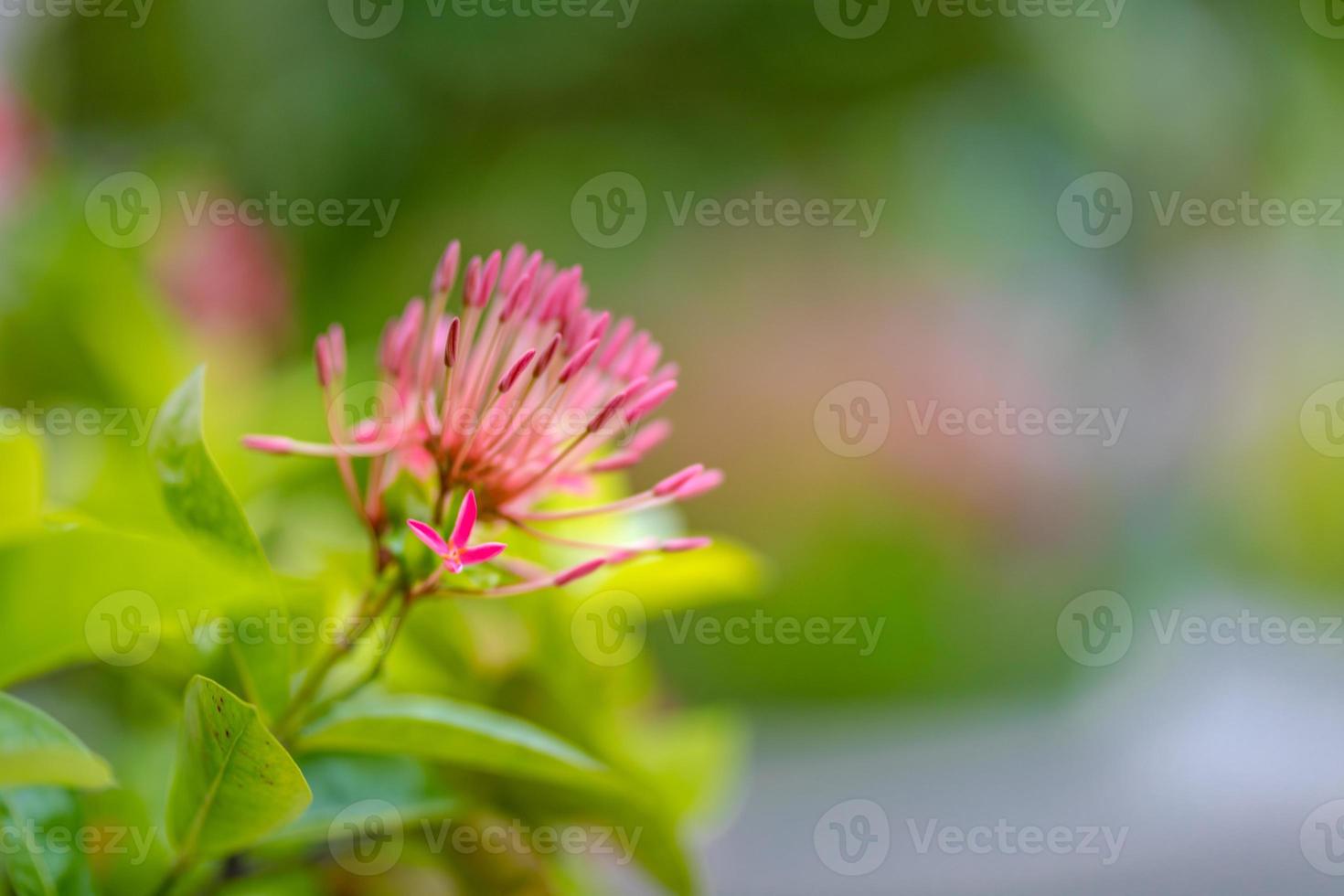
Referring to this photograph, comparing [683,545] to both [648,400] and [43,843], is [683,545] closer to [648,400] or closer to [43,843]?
[648,400]

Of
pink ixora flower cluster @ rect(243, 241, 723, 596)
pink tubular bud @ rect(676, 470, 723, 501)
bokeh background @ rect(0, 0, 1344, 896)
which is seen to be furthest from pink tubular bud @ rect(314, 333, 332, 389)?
bokeh background @ rect(0, 0, 1344, 896)

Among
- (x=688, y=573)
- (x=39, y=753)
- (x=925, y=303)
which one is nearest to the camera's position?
(x=39, y=753)

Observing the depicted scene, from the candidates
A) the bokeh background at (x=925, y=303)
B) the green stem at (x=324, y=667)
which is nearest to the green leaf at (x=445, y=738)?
the green stem at (x=324, y=667)

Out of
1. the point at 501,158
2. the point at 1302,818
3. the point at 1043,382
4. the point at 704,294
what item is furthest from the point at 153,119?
the point at 1302,818

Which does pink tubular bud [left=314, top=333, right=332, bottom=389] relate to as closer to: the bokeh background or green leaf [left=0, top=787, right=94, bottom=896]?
green leaf [left=0, top=787, right=94, bottom=896]

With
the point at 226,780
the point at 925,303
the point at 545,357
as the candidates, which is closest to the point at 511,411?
the point at 545,357

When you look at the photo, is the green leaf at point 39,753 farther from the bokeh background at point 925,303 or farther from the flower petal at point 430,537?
→ the bokeh background at point 925,303
